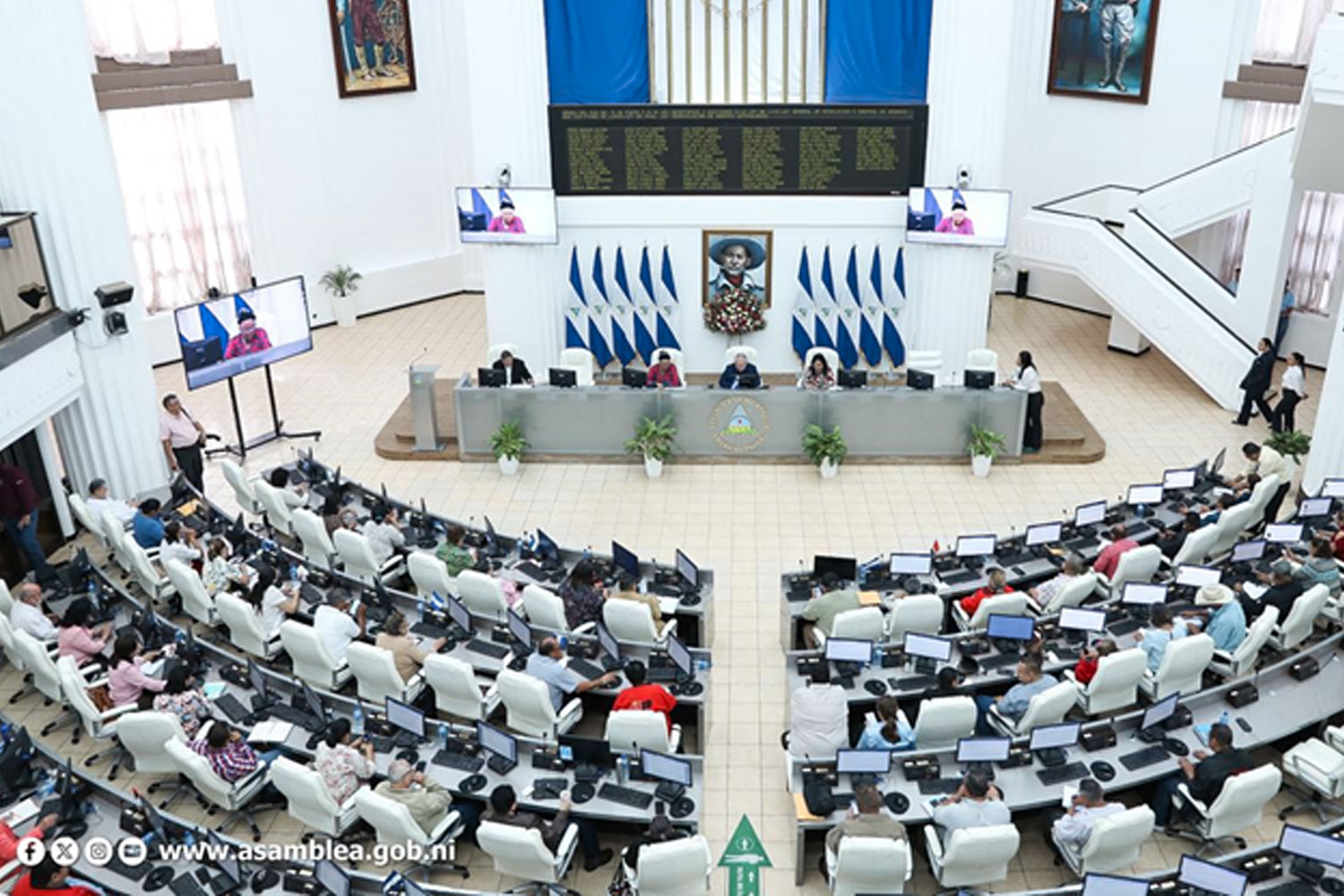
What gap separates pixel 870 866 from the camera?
8.11 metres

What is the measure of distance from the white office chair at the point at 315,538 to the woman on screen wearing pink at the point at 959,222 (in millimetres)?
10094

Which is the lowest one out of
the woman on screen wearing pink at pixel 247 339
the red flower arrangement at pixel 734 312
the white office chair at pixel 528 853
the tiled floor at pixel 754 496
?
the tiled floor at pixel 754 496

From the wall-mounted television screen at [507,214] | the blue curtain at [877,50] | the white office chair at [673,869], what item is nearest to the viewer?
the white office chair at [673,869]

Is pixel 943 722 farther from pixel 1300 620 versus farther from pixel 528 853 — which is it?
pixel 1300 620

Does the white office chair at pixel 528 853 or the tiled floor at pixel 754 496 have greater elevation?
the white office chair at pixel 528 853

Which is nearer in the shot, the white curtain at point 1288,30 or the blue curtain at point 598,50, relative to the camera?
the blue curtain at point 598,50

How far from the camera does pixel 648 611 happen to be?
10.7 meters

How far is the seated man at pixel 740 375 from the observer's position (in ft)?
53.4

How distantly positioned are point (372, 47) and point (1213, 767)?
18551 millimetres

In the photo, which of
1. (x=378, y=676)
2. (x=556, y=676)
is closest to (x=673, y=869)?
(x=556, y=676)

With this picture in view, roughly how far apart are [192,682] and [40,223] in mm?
6119

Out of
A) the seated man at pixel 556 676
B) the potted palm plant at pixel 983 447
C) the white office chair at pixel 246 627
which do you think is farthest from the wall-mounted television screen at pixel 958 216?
the white office chair at pixel 246 627

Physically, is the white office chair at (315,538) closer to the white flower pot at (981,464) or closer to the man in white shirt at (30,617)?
the man in white shirt at (30,617)

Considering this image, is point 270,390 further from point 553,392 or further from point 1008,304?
point 1008,304
